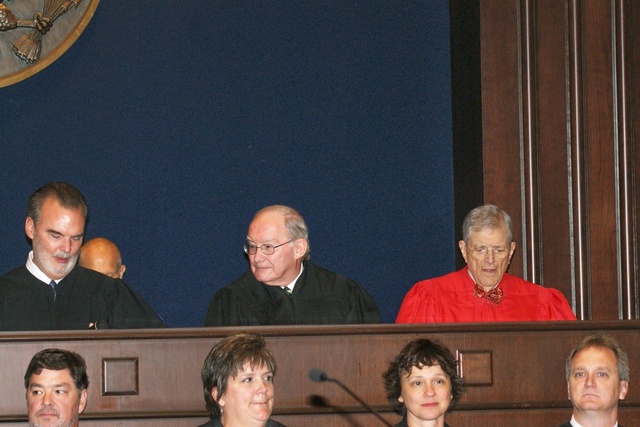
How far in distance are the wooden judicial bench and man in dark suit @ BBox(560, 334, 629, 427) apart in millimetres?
412

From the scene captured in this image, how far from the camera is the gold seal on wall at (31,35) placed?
21.6 feet

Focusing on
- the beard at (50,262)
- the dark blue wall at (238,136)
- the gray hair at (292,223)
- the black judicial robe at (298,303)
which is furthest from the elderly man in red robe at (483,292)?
the dark blue wall at (238,136)

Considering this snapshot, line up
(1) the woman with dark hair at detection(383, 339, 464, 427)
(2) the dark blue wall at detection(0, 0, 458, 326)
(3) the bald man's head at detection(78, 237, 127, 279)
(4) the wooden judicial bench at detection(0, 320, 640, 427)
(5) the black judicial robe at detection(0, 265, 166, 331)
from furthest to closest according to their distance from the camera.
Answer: (2) the dark blue wall at detection(0, 0, 458, 326) < (3) the bald man's head at detection(78, 237, 127, 279) < (5) the black judicial robe at detection(0, 265, 166, 331) < (4) the wooden judicial bench at detection(0, 320, 640, 427) < (1) the woman with dark hair at detection(383, 339, 464, 427)

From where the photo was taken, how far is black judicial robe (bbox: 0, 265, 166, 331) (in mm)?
4961

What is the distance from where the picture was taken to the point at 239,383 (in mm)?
3816

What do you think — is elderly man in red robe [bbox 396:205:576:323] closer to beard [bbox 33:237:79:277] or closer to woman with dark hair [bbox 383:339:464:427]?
woman with dark hair [bbox 383:339:464:427]

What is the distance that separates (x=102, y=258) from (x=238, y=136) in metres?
1.23

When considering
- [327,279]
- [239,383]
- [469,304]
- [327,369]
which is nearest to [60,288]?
[327,279]

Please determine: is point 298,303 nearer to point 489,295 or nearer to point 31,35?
point 489,295

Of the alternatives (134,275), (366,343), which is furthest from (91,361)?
(134,275)

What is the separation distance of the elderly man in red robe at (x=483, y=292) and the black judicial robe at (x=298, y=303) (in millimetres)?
248

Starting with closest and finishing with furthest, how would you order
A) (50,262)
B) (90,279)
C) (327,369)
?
(327,369)
(50,262)
(90,279)

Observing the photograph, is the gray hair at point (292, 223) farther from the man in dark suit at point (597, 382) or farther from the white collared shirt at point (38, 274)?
the man in dark suit at point (597, 382)

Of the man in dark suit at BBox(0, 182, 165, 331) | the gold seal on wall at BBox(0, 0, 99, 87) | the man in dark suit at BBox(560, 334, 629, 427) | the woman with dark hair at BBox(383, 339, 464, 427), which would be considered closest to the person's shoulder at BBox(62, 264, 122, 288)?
the man in dark suit at BBox(0, 182, 165, 331)
